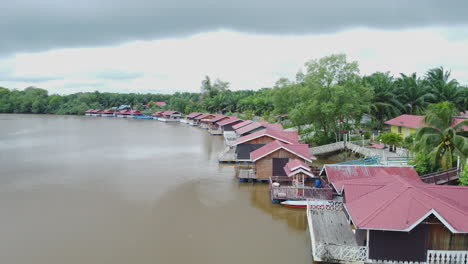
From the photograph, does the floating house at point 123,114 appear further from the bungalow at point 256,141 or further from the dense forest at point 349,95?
the bungalow at point 256,141

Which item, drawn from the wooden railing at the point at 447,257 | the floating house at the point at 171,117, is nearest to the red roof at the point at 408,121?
the wooden railing at the point at 447,257

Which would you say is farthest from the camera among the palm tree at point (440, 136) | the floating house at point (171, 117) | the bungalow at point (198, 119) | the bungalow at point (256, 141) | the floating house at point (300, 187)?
the floating house at point (171, 117)

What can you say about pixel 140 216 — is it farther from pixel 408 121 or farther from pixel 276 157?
pixel 408 121

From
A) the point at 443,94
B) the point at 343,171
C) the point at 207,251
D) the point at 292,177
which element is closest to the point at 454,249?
the point at 343,171

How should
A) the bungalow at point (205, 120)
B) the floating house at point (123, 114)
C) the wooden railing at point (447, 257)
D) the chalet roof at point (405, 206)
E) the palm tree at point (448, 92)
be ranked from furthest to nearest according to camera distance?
1. the floating house at point (123, 114)
2. the bungalow at point (205, 120)
3. the palm tree at point (448, 92)
4. the wooden railing at point (447, 257)
5. the chalet roof at point (405, 206)

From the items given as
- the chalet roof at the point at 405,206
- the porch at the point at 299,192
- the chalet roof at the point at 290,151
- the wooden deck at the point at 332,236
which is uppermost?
the chalet roof at the point at 290,151

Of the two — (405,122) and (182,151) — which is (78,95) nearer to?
(182,151)

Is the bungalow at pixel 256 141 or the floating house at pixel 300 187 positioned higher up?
the bungalow at pixel 256 141
